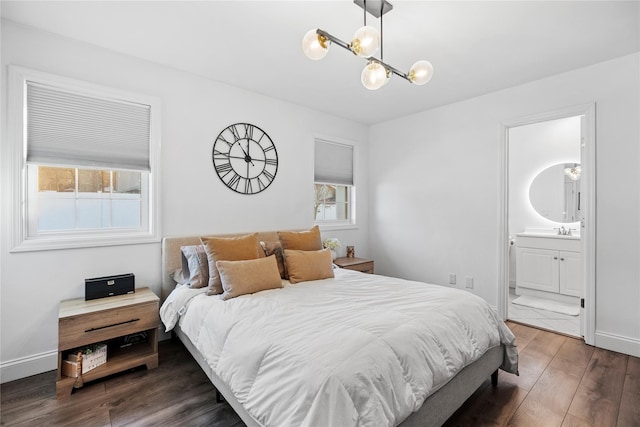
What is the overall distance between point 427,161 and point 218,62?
282 cm

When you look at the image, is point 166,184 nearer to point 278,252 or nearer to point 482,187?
point 278,252

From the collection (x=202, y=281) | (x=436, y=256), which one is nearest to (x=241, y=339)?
(x=202, y=281)

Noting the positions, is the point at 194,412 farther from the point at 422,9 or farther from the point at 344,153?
the point at 344,153

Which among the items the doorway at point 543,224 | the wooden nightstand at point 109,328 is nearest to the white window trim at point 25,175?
the wooden nightstand at point 109,328

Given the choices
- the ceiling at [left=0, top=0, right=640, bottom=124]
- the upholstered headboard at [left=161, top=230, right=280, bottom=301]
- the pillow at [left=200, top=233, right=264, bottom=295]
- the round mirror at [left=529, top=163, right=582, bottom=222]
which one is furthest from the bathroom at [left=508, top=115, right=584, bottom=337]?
the upholstered headboard at [left=161, top=230, right=280, bottom=301]

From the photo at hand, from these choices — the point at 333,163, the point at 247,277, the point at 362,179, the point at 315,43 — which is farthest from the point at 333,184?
the point at 315,43

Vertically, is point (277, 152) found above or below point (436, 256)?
above

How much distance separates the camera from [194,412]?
1830 millimetres

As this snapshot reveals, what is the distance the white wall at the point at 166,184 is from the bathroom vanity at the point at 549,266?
104 inches

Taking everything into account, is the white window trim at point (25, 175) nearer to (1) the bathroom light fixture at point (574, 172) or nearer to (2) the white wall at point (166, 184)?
(2) the white wall at point (166, 184)

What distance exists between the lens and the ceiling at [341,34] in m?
1.98

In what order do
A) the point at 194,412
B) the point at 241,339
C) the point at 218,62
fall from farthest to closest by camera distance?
the point at 218,62 → the point at 194,412 → the point at 241,339

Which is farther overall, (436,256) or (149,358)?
(436,256)

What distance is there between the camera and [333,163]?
431cm
